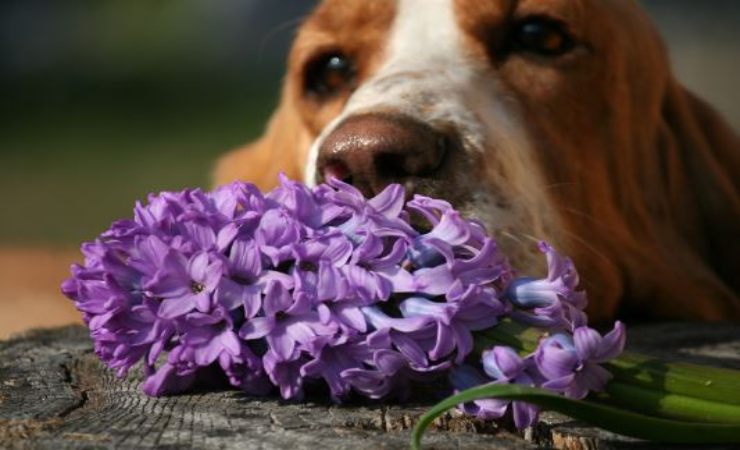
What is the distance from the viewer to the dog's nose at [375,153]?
8.26 feet

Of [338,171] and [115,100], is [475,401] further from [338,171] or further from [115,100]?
[115,100]

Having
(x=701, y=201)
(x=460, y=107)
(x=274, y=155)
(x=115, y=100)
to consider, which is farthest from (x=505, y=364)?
(x=115, y=100)

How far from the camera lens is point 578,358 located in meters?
1.94

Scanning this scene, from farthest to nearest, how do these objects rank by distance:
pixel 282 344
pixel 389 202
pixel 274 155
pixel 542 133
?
pixel 274 155
pixel 542 133
pixel 389 202
pixel 282 344

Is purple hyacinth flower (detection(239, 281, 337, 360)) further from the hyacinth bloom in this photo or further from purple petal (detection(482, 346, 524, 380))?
purple petal (detection(482, 346, 524, 380))

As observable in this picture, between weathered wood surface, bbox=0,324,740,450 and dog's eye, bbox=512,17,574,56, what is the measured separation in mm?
1449

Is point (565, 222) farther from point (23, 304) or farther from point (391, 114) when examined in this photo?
point (23, 304)

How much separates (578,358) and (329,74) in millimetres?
1883

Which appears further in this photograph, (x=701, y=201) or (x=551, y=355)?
(x=701, y=201)

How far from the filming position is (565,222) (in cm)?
314

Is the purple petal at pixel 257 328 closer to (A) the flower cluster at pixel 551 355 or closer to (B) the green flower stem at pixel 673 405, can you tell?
(A) the flower cluster at pixel 551 355

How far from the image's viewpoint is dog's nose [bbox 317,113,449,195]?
2.52 metres

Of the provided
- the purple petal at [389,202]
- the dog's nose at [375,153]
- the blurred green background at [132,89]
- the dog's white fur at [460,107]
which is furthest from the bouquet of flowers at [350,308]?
the blurred green background at [132,89]

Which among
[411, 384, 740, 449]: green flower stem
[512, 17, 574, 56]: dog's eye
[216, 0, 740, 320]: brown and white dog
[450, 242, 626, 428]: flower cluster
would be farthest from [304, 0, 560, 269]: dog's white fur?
[411, 384, 740, 449]: green flower stem
